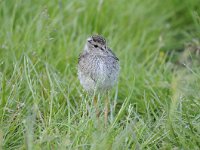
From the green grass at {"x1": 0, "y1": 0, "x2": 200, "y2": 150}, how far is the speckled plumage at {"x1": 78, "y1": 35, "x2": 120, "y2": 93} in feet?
0.47

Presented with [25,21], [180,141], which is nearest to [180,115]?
[180,141]

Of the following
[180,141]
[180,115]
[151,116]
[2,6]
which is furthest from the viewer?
[2,6]

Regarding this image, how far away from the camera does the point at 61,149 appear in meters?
4.37

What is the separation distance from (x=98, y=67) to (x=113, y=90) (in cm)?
85

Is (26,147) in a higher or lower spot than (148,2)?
lower

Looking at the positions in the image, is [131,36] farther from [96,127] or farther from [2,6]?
[96,127]

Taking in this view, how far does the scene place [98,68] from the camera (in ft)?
18.2

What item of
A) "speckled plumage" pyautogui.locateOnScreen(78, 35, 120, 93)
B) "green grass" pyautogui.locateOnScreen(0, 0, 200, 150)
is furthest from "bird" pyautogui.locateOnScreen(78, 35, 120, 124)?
"green grass" pyautogui.locateOnScreen(0, 0, 200, 150)

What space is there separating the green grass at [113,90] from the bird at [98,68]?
0.42 feet

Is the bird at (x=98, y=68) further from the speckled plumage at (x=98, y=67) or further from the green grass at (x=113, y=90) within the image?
the green grass at (x=113, y=90)

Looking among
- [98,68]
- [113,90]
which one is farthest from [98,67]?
[113,90]

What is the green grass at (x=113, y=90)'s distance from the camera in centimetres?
477

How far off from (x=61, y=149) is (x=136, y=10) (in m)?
4.18

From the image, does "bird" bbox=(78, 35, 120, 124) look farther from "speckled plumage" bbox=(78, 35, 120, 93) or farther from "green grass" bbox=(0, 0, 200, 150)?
"green grass" bbox=(0, 0, 200, 150)
